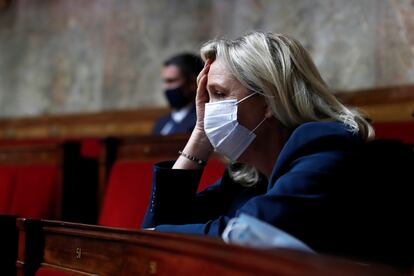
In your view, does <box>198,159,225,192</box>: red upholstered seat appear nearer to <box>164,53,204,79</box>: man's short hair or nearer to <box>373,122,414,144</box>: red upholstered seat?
<box>373,122,414,144</box>: red upholstered seat

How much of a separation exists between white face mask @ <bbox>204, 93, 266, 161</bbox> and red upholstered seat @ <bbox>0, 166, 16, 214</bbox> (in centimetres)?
153

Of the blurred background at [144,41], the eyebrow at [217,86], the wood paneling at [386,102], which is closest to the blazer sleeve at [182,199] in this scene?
the eyebrow at [217,86]

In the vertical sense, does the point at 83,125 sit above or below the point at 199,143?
below

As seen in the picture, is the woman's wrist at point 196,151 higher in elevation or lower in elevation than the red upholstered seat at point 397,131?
lower

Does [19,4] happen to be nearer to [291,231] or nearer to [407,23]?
[407,23]

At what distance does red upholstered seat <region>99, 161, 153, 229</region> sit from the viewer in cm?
222

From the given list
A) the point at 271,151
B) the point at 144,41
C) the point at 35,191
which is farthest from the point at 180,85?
the point at 271,151

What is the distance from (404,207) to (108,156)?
168 centimetres

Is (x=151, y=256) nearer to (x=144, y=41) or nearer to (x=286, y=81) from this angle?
(x=286, y=81)

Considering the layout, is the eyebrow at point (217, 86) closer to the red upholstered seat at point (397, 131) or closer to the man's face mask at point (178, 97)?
the red upholstered seat at point (397, 131)

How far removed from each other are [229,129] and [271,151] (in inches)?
4.3

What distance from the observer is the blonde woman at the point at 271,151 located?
3.46 ft

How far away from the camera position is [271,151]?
4.49 ft

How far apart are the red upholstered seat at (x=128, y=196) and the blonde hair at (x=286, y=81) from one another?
99cm
